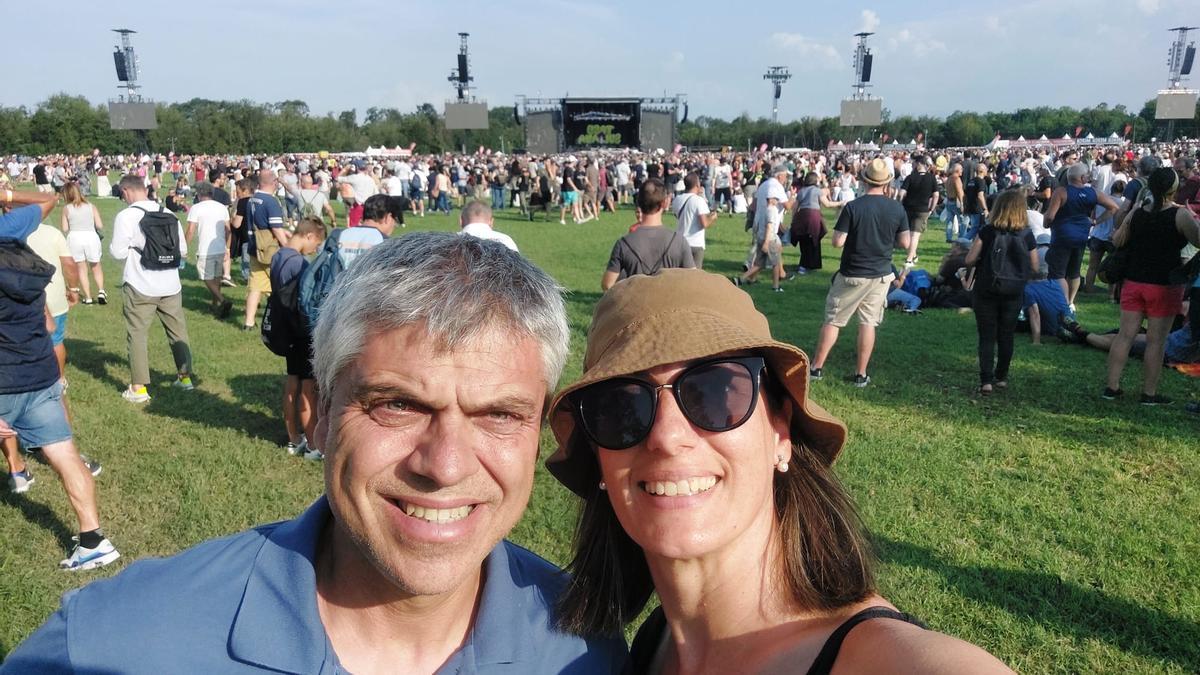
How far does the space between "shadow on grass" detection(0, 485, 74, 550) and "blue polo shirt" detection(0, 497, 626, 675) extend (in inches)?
159

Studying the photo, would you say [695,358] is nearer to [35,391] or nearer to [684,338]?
[684,338]

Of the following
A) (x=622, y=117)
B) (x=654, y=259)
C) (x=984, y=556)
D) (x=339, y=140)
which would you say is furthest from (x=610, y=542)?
(x=339, y=140)

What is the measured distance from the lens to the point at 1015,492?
504 cm

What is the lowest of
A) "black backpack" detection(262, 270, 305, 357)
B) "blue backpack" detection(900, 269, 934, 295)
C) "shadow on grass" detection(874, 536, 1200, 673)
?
"shadow on grass" detection(874, 536, 1200, 673)

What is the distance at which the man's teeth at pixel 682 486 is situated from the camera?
65.3 inches

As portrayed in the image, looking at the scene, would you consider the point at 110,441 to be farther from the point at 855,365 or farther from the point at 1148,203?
the point at 1148,203

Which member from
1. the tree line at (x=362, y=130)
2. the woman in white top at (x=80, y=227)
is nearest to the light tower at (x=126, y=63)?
the tree line at (x=362, y=130)

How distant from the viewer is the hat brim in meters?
1.59

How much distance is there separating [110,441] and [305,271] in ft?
7.85

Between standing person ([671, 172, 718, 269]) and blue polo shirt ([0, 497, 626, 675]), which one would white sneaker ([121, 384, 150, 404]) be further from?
blue polo shirt ([0, 497, 626, 675])

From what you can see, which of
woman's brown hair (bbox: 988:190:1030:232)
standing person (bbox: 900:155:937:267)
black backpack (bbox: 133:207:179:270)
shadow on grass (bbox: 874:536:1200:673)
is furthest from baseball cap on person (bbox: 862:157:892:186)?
black backpack (bbox: 133:207:179:270)

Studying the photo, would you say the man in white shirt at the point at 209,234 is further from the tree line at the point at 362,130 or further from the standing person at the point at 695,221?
the tree line at the point at 362,130

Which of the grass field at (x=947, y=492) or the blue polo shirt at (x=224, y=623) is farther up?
the blue polo shirt at (x=224, y=623)

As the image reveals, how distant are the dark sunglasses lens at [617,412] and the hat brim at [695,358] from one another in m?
0.04
